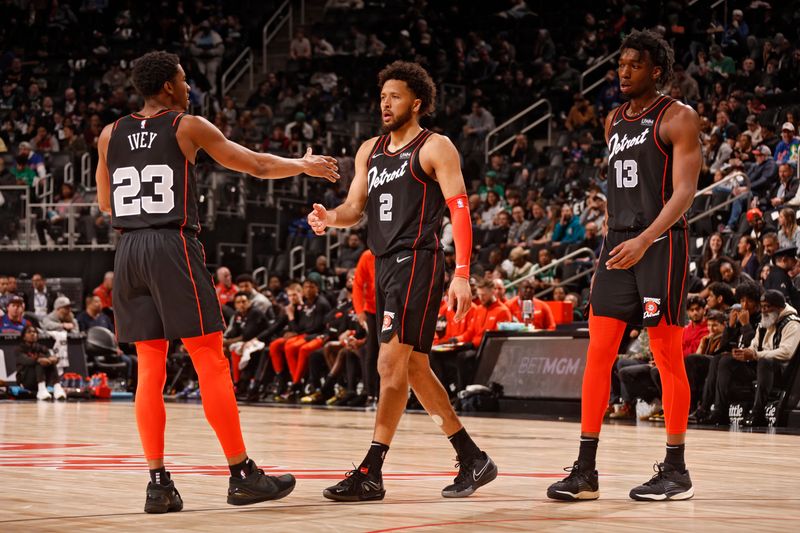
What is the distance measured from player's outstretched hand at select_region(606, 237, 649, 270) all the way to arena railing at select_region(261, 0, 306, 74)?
22.7m

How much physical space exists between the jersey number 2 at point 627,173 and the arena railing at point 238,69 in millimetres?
21600

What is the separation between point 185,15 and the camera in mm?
27359

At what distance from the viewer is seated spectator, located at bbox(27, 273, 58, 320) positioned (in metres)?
18.9

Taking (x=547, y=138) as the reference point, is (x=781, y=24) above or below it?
above

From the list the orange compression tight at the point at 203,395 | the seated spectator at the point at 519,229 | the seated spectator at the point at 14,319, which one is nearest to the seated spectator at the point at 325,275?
the seated spectator at the point at 519,229

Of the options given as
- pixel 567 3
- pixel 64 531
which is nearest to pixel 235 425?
pixel 64 531

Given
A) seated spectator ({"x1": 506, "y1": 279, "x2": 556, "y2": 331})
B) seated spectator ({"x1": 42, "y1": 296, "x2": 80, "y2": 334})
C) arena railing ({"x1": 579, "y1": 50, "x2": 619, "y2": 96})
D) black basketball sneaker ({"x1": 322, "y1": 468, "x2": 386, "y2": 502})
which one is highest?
arena railing ({"x1": 579, "y1": 50, "x2": 619, "y2": 96})

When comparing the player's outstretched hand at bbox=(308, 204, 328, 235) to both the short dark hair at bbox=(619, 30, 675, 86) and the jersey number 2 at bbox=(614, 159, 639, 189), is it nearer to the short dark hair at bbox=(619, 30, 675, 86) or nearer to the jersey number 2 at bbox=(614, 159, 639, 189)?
the jersey number 2 at bbox=(614, 159, 639, 189)

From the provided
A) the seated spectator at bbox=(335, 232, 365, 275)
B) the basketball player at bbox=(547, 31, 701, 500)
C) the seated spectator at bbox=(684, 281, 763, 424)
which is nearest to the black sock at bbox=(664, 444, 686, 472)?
the basketball player at bbox=(547, 31, 701, 500)

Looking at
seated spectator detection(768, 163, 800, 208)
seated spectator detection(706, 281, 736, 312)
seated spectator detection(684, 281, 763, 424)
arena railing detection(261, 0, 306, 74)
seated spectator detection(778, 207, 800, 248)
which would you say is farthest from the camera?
arena railing detection(261, 0, 306, 74)

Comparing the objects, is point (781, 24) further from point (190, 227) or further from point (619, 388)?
point (190, 227)

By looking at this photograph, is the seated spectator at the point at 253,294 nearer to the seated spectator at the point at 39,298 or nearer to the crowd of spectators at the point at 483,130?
the crowd of spectators at the point at 483,130

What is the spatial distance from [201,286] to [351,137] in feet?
58.3

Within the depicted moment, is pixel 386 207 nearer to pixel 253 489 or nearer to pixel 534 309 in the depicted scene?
pixel 253 489
